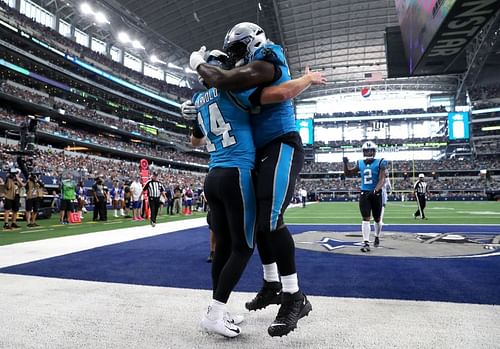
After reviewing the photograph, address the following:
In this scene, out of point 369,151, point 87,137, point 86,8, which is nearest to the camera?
point 369,151

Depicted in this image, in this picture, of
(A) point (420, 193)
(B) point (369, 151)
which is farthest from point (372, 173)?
(A) point (420, 193)

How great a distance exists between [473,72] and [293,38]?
22273mm

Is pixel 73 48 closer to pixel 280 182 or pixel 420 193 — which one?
pixel 420 193

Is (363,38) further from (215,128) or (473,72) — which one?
(215,128)

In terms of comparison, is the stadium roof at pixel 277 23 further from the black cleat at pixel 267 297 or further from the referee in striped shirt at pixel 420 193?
the black cleat at pixel 267 297

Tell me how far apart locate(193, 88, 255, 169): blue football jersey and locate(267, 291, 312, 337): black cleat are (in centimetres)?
86

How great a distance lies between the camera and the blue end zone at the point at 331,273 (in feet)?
8.94

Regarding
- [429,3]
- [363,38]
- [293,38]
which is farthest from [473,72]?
[429,3]

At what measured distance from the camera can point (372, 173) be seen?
17.9 feet

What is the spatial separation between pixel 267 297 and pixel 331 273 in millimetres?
1384

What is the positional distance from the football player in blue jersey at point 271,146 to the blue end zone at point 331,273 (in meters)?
0.84

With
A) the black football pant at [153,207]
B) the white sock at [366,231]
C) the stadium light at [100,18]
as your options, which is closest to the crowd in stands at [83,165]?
the stadium light at [100,18]

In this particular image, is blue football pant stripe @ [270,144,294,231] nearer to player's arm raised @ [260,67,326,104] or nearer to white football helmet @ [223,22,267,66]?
player's arm raised @ [260,67,326,104]

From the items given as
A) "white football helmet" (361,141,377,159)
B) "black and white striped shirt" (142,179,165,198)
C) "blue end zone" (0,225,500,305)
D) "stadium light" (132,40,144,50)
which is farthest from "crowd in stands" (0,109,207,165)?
"white football helmet" (361,141,377,159)
